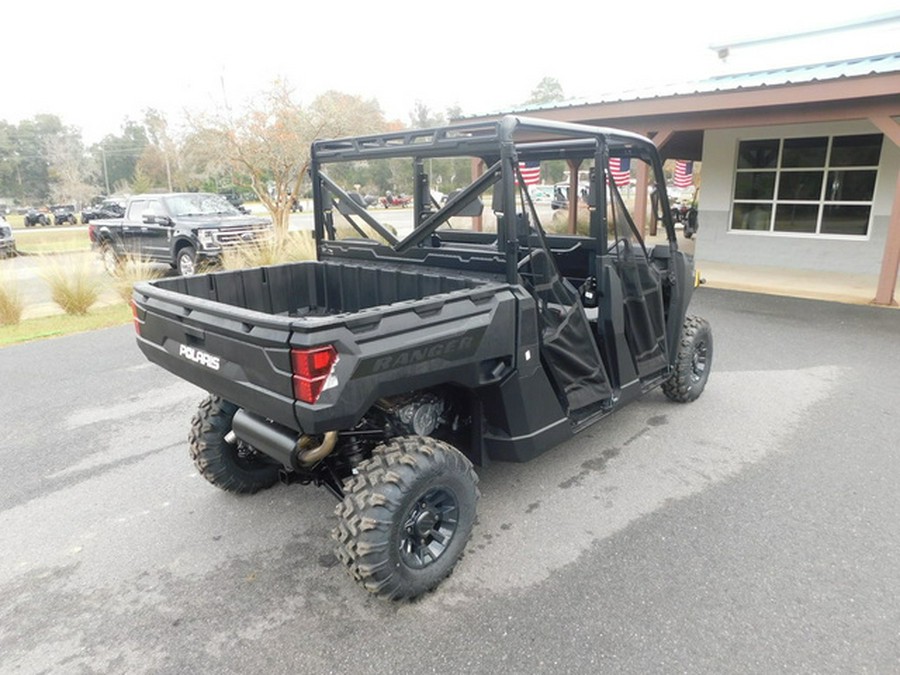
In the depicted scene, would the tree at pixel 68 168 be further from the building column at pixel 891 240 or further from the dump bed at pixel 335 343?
the dump bed at pixel 335 343

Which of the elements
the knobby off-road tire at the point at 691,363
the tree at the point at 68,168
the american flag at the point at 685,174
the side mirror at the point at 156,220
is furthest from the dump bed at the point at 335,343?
the tree at the point at 68,168

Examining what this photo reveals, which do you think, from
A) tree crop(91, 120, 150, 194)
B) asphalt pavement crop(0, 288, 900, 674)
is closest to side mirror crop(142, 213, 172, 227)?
asphalt pavement crop(0, 288, 900, 674)

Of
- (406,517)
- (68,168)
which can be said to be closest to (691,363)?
(406,517)

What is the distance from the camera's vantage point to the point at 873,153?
34.5ft

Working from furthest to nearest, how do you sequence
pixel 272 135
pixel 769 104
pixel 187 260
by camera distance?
1. pixel 272 135
2. pixel 187 260
3. pixel 769 104

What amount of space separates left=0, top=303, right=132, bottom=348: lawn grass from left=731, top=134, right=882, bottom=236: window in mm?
11197

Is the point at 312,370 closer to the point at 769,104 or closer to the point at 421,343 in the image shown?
the point at 421,343

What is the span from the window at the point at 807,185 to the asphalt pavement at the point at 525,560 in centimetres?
775

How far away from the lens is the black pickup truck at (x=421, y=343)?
238 cm

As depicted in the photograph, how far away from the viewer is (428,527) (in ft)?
8.77

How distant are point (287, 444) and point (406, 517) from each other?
23.6 inches

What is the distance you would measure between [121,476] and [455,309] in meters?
2.52

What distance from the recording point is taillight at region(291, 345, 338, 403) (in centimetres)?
219

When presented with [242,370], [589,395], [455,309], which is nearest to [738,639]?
[589,395]
